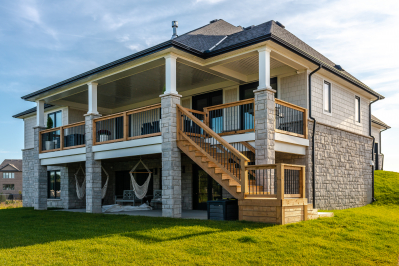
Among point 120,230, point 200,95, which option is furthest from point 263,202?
point 200,95

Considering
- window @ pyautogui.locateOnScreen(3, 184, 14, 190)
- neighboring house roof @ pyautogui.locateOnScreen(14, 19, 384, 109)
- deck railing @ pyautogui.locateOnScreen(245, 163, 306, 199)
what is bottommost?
window @ pyautogui.locateOnScreen(3, 184, 14, 190)

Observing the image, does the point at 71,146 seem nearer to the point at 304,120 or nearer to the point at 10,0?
the point at 10,0

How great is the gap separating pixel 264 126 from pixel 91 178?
737cm

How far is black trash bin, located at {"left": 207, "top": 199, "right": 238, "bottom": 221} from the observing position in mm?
9992

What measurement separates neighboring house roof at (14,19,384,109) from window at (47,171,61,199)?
226 inches

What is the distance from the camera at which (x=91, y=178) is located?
14.6 m

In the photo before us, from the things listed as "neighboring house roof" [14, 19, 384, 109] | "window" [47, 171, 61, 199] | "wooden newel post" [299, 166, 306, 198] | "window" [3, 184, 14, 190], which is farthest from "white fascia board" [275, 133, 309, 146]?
"window" [3, 184, 14, 190]

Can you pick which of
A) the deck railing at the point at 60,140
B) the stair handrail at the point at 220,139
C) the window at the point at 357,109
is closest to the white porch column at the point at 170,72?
the stair handrail at the point at 220,139

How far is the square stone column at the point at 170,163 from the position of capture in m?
11.5

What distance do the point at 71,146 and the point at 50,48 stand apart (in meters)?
7.62

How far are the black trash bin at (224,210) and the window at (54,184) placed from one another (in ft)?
46.3

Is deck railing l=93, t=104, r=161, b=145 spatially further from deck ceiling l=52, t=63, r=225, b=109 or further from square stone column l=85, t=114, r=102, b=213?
deck ceiling l=52, t=63, r=225, b=109

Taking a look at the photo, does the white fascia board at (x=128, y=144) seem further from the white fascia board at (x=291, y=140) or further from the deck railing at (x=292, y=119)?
the deck railing at (x=292, y=119)

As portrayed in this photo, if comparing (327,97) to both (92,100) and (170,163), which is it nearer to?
(170,163)
